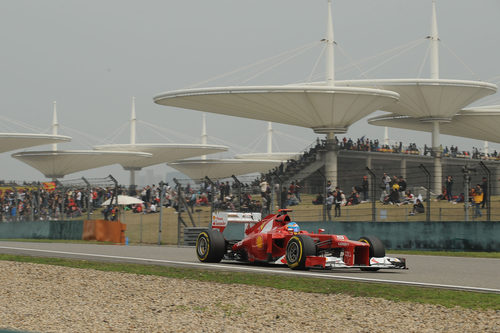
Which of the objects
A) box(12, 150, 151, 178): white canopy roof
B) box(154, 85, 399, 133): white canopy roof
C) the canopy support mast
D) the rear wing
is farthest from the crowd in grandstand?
box(12, 150, 151, 178): white canopy roof

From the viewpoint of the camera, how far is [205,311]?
8609 mm

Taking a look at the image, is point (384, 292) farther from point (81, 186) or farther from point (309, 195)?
point (81, 186)

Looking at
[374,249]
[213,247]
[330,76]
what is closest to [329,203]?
[213,247]

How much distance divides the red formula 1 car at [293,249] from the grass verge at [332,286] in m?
0.94

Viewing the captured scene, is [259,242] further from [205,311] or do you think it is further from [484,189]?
[484,189]

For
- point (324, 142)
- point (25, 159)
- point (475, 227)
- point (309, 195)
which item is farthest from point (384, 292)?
point (25, 159)

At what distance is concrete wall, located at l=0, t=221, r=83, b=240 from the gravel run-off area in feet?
62.2

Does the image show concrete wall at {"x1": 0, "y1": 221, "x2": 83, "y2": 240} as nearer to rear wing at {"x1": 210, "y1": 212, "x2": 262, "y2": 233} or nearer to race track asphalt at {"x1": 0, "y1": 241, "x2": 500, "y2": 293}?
race track asphalt at {"x1": 0, "y1": 241, "x2": 500, "y2": 293}

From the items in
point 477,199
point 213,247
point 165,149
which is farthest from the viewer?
point 165,149

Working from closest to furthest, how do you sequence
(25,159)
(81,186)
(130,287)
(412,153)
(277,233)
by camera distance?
(130,287), (277,233), (81,186), (412,153), (25,159)

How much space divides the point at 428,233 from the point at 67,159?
245ft

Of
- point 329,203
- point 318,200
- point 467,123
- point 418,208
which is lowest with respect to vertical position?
point 418,208

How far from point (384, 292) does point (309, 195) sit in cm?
1491

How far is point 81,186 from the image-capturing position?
2866 centimetres
